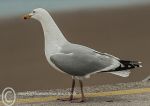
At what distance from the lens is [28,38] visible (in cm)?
1731

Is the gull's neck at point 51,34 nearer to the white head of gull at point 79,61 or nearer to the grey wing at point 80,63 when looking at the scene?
the white head of gull at point 79,61

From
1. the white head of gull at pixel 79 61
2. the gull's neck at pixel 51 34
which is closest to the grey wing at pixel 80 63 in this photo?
the white head of gull at pixel 79 61

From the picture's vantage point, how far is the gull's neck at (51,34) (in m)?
7.54

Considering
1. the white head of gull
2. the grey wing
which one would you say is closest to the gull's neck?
the white head of gull

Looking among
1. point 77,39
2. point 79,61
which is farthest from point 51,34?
point 77,39

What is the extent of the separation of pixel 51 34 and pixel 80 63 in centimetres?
50

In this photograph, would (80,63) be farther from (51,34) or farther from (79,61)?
(51,34)

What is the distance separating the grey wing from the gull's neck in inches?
7.0

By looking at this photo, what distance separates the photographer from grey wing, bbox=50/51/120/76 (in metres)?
7.38

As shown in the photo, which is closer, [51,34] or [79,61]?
[79,61]

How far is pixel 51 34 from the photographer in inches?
298

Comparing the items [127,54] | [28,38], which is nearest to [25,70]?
[127,54]

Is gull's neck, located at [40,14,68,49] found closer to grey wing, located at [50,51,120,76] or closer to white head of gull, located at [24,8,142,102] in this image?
white head of gull, located at [24,8,142,102]

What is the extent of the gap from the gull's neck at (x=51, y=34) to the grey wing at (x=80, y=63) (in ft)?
0.59
